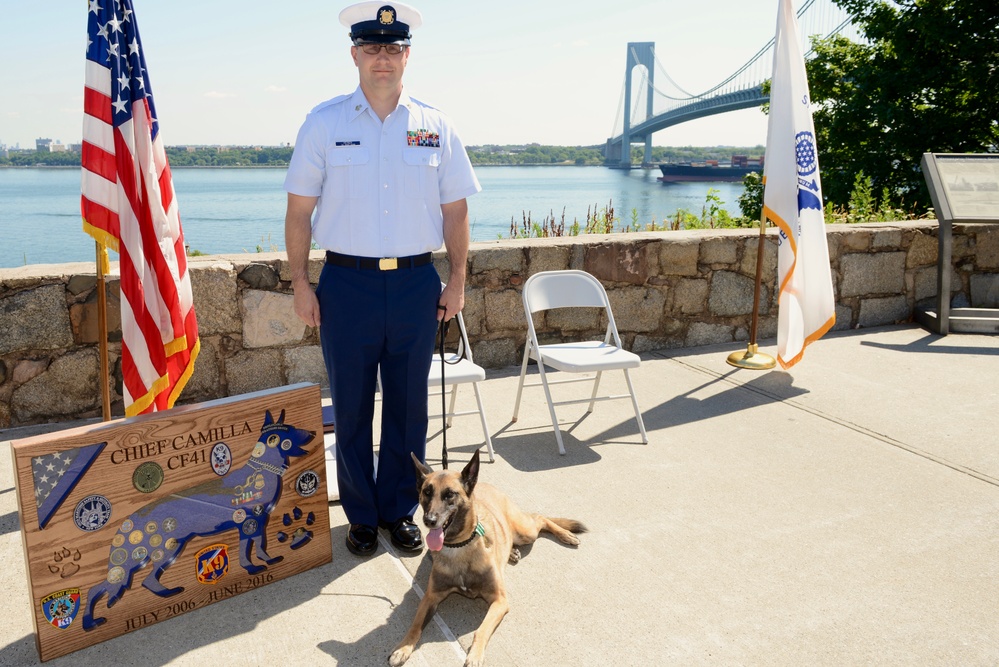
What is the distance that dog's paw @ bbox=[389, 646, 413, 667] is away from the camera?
2619 millimetres

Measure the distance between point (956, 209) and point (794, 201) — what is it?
2.09m

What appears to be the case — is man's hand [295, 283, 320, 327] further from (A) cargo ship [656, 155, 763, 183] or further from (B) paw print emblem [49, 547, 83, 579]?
(A) cargo ship [656, 155, 763, 183]

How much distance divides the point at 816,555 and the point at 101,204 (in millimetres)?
3356

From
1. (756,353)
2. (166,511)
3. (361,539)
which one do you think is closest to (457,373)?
(361,539)

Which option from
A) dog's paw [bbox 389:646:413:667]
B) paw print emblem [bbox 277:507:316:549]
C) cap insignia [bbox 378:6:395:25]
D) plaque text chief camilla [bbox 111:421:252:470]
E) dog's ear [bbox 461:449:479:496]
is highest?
cap insignia [bbox 378:6:395:25]

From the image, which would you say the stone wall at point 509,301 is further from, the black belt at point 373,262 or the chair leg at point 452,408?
the black belt at point 373,262

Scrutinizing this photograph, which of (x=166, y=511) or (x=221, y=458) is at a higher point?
(x=221, y=458)

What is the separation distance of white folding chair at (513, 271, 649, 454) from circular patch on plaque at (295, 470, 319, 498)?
5.41 ft

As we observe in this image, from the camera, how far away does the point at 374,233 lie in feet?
10.5

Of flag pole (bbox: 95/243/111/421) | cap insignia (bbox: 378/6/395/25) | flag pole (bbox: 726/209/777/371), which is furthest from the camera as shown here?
flag pole (bbox: 726/209/777/371)

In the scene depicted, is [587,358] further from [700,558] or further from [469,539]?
[469,539]

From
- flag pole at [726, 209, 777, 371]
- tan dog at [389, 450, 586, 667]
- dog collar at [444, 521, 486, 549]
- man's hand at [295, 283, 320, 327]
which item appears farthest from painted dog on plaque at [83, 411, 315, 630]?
flag pole at [726, 209, 777, 371]

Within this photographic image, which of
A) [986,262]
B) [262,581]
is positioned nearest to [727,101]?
[986,262]

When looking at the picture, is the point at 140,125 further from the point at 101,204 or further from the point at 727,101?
the point at 727,101
